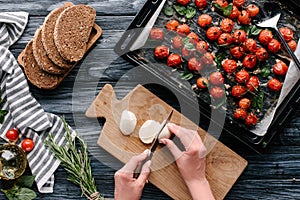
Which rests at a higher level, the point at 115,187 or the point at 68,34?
the point at 68,34

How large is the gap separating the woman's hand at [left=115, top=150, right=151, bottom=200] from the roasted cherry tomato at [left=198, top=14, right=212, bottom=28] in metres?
0.64

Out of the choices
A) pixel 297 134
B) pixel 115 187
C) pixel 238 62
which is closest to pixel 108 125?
pixel 115 187

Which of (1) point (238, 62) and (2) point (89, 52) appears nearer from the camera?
(1) point (238, 62)

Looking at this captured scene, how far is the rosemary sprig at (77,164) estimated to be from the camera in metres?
2.72

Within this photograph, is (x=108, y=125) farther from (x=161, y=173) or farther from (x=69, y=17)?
(x=69, y=17)

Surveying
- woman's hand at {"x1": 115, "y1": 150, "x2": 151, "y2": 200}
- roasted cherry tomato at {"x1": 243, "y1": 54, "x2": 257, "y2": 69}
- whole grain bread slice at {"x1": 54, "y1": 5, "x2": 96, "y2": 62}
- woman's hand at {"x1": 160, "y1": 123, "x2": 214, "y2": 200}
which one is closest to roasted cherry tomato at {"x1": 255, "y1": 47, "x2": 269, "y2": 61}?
roasted cherry tomato at {"x1": 243, "y1": 54, "x2": 257, "y2": 69}

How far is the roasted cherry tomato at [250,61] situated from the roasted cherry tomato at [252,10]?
19 centimetres

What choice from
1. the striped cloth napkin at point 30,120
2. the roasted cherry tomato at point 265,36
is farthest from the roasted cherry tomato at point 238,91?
the striped cloth napkin at point 30,120

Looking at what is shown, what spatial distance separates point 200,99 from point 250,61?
280 mm

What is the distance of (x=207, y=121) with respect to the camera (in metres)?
2.77

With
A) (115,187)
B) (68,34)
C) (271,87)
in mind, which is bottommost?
(115,187)

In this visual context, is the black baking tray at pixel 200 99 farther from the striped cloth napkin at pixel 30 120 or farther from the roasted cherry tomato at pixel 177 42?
the striped cloth napkin at pixel 30 120

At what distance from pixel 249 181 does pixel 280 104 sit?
1.36 ft

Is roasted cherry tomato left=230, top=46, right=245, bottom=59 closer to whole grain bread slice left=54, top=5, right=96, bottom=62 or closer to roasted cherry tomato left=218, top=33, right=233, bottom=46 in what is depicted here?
roasted cherry tomato left=218, top=33, right=233, bottom=46
